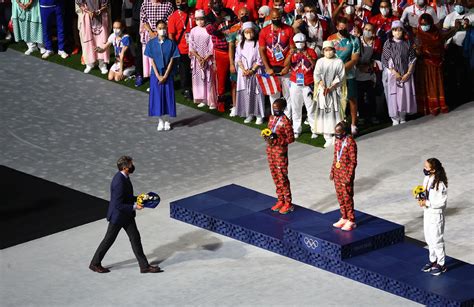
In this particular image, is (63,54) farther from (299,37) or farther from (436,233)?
(436,233)

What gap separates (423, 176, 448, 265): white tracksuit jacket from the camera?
16.5 m

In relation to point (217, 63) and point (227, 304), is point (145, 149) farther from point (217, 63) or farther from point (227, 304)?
point (227, 304)

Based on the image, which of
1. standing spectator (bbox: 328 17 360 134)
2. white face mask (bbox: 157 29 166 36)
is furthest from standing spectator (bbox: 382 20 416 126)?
white face mask (bbox: 157 29 166 36)

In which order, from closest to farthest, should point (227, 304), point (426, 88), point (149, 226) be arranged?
1. point (227, 304)
2. point (149, 226)
3. point (426, 88)

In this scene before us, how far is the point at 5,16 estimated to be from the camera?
28.5 m

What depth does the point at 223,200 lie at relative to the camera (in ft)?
63.3

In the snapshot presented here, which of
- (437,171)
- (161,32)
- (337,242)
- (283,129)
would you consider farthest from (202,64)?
(437,171)

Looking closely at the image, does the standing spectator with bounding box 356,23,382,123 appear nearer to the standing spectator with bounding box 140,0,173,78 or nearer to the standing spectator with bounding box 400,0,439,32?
the standing spectator with bounding box 400,0,439,32

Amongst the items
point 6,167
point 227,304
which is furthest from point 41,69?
point 227,304

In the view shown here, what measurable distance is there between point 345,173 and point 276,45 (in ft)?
17.8

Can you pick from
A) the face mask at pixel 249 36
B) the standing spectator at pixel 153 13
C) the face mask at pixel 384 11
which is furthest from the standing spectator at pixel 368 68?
the standing spectator at pixel 153 13

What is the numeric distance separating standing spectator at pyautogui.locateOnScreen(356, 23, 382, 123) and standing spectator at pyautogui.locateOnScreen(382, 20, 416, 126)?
0.23 metres

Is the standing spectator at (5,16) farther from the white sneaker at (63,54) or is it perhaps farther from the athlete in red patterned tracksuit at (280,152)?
the athlete in red patterned tracksuit at (280,152)

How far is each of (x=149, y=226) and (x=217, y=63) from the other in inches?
222
